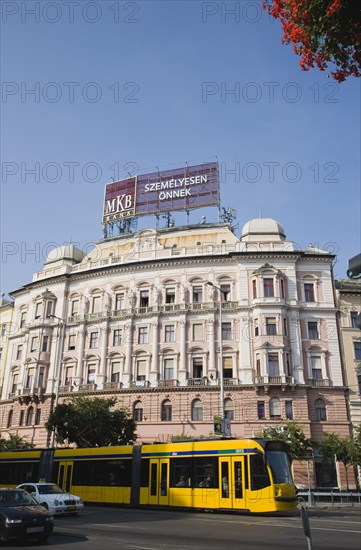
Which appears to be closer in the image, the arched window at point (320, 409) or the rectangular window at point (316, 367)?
the arched window at point (320, 409)

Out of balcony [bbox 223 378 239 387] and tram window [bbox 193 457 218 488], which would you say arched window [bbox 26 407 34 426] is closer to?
balcony [bbox 223 378 239 387]

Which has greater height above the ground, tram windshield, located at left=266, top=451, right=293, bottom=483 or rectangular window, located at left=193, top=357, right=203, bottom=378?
rectangular window, located at left=193, top=357, right=203, bottom=378

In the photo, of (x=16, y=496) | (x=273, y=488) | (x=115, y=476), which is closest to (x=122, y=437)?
(x=115, y=476)

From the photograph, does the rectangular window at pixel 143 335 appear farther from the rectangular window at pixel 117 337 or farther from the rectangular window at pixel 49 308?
the rectangular window at pixel 49 308

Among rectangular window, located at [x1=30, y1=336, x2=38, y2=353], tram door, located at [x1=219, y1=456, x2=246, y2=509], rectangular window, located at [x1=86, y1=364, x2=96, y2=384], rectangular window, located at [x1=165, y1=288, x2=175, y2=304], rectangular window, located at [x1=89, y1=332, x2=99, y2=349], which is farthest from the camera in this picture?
rectangular window, located at [x1=30, y1=336, x2=38, y2=353]

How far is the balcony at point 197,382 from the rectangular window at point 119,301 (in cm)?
1164

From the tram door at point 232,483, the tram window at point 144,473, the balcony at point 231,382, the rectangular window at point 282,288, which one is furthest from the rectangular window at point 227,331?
the tram door at point 232,483

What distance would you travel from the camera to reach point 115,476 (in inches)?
997

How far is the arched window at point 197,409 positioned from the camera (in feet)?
148

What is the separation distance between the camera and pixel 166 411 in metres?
45.9

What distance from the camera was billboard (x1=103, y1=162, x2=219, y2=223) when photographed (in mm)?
55500

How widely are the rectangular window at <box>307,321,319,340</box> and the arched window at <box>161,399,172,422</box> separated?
1518 cm

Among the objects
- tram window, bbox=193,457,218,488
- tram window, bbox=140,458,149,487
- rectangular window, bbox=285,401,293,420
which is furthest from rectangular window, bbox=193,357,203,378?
tram window, bbox=193,457,218,488

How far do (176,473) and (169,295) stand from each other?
2925 cm
